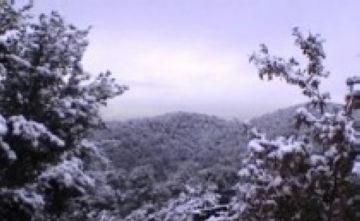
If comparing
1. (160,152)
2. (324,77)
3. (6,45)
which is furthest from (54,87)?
(160,152)

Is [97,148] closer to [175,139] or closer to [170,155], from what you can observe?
[170,155]

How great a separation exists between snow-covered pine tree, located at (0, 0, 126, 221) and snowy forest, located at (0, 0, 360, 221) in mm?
20

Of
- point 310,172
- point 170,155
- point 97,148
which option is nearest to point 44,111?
point 97,148

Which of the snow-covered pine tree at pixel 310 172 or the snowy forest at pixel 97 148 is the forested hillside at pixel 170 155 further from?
the snow-covered pine tree at pixel 310 172

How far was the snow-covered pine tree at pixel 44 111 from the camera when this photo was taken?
12.5 m

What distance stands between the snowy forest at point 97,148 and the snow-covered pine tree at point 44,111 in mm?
20

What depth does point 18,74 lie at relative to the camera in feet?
43.7

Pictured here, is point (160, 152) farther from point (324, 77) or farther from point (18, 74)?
point (324, 77)

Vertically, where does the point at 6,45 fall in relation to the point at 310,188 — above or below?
above

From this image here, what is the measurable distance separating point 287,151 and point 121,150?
41.1 meters

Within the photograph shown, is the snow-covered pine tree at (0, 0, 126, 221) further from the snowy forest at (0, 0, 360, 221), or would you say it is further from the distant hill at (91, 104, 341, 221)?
the distant hill at (91, 104, 341, 221)

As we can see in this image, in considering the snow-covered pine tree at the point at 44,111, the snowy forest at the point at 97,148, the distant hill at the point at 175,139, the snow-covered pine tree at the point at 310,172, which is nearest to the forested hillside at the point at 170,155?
the distant hill at the point at 175,139

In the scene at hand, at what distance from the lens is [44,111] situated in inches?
530

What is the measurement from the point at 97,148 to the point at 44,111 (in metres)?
2.18
